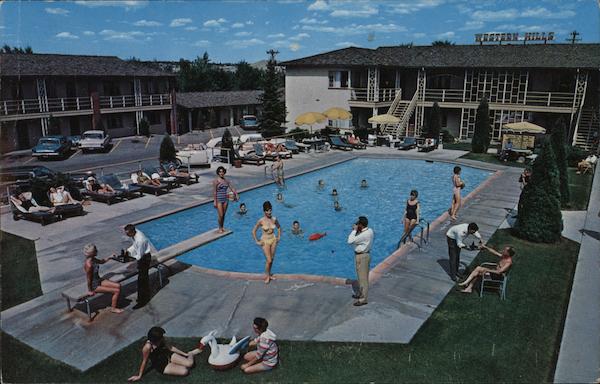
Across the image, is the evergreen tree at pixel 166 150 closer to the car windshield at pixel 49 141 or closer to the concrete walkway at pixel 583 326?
the car windshield at pixel 49 141

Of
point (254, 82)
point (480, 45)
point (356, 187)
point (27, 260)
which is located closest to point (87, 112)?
point (356, 187)

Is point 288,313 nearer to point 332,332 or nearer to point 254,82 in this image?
point 332,332

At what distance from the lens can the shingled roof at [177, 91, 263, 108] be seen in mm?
53969

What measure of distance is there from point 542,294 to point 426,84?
35.5m

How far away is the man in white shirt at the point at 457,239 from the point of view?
34.3 ft

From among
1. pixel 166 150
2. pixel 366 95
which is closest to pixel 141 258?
pixel 166 150

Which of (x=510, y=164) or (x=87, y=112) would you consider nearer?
(x=510, y=164)

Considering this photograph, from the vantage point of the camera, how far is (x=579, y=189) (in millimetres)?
21125

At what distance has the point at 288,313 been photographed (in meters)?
9.34

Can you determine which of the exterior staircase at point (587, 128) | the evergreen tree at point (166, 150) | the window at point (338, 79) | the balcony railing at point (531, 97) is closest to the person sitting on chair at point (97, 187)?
the evergreen tree at point (166, 150)

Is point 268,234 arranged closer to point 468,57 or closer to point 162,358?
point 162,358

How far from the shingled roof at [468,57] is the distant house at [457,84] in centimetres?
7

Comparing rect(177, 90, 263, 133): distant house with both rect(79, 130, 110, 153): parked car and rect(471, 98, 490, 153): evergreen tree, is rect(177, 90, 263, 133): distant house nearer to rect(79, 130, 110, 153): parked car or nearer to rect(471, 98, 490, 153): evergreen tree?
rect(79, 130, 110, 153): parked car

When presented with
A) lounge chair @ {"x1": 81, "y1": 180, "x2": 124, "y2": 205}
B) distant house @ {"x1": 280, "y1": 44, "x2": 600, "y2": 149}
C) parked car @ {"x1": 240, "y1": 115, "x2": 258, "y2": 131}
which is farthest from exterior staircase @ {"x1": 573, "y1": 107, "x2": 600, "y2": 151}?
parked car @ {"x1": 240, "y1": 115, "x2": 258, "y2": 131}
